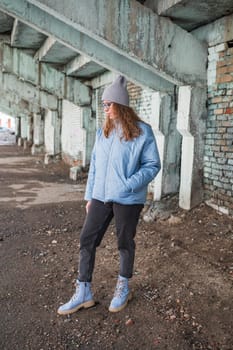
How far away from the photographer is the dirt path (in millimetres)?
2578

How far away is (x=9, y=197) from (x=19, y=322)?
5367 millimetres

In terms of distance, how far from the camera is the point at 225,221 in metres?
5.05

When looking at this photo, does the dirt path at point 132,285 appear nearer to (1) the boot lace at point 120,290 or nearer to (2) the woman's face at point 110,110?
(1) the boot lace at point 120,290

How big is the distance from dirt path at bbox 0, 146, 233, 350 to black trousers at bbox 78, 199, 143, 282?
41cm

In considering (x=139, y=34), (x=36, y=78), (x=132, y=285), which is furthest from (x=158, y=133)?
(x=36, y=78)

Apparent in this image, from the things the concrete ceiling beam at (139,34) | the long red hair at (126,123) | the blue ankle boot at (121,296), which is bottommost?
the blue ankle boot at (121,296)

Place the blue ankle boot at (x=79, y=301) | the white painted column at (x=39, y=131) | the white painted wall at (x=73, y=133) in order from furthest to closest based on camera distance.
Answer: the white painted column at (x=39, y=131) → the white painted wall at (x=73, y=133) → the blue ankle boot at (x=79, y=301)

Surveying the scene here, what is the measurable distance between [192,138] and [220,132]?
469 millimetres

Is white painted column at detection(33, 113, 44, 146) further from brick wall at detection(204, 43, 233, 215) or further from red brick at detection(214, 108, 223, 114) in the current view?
red brick at detection(214, 108, 223, 114)

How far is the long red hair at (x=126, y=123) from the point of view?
2699 millimetres

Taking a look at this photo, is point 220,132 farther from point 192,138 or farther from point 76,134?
point 76,134

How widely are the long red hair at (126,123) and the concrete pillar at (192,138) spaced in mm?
2896

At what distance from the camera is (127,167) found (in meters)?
2.71

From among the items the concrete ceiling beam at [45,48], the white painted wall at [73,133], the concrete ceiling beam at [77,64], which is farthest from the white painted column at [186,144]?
the white painted wall at [73,133]
